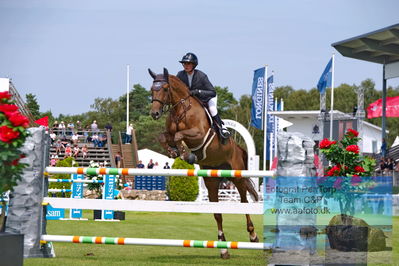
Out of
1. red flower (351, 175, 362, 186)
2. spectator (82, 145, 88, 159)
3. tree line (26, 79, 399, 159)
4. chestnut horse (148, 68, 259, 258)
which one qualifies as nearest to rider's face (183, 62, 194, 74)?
chestnut horse (148, 68, 259, 258)

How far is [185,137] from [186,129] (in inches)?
6.9

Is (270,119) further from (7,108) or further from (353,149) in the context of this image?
(7,108)

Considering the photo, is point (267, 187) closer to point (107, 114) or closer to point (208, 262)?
point (208, 262)

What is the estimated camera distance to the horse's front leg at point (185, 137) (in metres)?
8.72

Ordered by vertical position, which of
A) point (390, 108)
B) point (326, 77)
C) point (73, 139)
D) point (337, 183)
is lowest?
point (337, 183)

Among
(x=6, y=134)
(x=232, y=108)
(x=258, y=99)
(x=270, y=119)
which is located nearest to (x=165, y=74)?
(x=6, y=134)

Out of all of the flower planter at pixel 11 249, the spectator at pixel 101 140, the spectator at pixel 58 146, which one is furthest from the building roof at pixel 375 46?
the flower planter at pixel 11 249

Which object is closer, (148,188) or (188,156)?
(188,156)

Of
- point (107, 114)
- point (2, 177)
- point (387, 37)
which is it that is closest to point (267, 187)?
point (2, 177)

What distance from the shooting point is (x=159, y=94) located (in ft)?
28.3

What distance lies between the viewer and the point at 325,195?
5.96 meters

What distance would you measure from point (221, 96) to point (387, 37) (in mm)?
46312

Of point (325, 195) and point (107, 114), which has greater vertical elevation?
point (107, 114)

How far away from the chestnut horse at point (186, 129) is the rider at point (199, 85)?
10 centimetres
